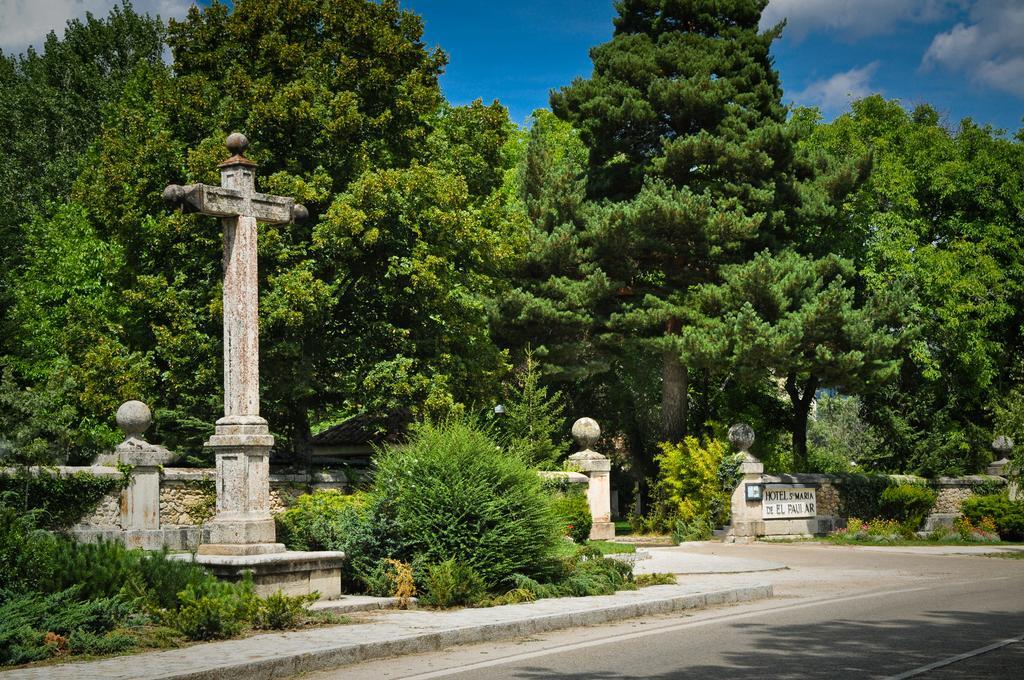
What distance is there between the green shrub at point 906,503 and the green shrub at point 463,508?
67.2ft

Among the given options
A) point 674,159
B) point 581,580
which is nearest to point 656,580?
point 581,580

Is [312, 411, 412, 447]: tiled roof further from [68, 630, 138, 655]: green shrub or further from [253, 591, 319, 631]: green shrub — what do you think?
[68, 630, 138, 655]: green shrub

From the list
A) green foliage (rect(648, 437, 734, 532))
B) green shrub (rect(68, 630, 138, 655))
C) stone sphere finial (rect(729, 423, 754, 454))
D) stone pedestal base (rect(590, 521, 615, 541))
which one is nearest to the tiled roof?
stone pedestal base (rect(590, 521, 615, 541))

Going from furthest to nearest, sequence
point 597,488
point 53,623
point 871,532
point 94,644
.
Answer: point 871,532
point 597,488
point 53,623
point 94,644

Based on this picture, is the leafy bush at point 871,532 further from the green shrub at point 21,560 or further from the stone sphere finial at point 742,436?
the green shrub at point 21,560

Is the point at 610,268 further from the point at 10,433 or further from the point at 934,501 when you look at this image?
the point at 10,433

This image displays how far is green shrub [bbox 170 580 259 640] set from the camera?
10250 millimetres

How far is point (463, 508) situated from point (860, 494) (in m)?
21.2

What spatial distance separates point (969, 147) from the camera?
4084 cm

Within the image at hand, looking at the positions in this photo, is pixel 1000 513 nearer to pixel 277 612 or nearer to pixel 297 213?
pixel 297 213

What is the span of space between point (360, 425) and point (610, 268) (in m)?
10.7

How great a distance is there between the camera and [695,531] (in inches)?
1121

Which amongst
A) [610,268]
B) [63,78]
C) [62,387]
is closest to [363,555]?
[62,387]

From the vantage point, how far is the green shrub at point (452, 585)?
12867 millimetres
